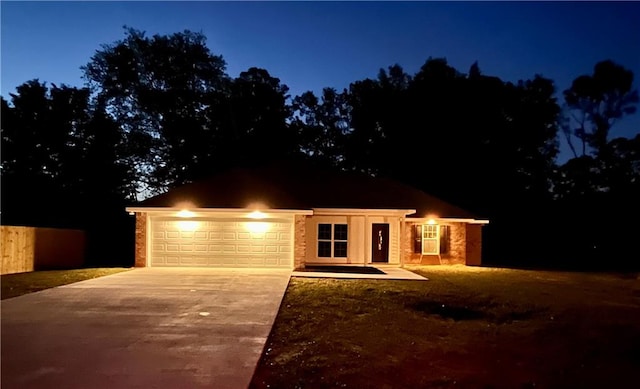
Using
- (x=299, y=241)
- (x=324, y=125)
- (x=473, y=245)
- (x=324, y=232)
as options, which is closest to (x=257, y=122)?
(x=324, y=125)

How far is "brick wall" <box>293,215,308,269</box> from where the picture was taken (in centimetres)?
1838

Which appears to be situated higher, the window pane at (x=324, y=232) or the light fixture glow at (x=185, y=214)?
the light fixture glow at (x=185, y=214)

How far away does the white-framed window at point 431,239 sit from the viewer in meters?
21.8

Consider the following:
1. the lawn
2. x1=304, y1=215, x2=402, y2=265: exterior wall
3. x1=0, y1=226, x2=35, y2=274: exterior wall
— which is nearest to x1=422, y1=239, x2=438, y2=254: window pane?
x1=304, y1=215, x2=402, y2=265: exterior wall

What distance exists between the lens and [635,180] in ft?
115

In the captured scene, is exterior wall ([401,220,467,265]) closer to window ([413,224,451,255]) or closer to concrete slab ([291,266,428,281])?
window ([413,224,451,255])

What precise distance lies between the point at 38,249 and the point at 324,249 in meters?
9.90

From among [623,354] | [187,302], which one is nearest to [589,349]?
[623,354]

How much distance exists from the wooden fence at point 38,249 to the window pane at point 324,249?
376 inches

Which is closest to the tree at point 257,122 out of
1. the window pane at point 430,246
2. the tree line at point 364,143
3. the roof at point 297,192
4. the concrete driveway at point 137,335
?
the tree line at point 364,143

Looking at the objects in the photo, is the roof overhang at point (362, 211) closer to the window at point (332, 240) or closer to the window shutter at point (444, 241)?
the window at point (332, 240)

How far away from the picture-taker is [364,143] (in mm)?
36406

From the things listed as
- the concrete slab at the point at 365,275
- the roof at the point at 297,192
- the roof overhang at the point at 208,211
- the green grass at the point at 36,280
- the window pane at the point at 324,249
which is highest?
the roof at the point at 297,192

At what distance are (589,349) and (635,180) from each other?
3212cm
